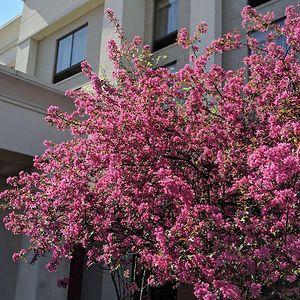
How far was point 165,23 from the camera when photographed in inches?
608

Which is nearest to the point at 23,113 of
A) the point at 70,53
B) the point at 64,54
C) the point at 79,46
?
the point at 79,46

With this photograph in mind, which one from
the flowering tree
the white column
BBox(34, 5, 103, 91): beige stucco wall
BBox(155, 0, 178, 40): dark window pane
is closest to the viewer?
the flowering tree

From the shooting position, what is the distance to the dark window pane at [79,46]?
1691cm

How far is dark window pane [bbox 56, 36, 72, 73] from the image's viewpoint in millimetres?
17436

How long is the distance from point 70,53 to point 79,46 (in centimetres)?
47

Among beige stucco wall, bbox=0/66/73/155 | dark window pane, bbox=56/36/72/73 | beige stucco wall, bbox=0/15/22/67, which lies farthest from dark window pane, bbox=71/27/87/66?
beige stucco wall, bbox=0/66/73/155

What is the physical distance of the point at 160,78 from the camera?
7.83 meters

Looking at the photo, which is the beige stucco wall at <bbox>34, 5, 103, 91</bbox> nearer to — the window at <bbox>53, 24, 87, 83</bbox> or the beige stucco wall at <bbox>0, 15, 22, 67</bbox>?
the window at <bbox>53, 24, 87, 83</bbox>

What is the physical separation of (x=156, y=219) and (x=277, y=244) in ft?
5.38

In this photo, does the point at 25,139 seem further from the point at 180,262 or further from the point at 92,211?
the point at 180,262

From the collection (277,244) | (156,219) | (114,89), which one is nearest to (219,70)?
(114,89)

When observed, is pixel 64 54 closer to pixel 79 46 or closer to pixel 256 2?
pixel 79 46

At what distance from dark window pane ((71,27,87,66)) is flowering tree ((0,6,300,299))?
8.57 meters

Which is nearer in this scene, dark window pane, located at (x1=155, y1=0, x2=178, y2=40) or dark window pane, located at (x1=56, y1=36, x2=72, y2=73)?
dark window pane, located at (x1=155, y1=0, x2=178, y2=40)
